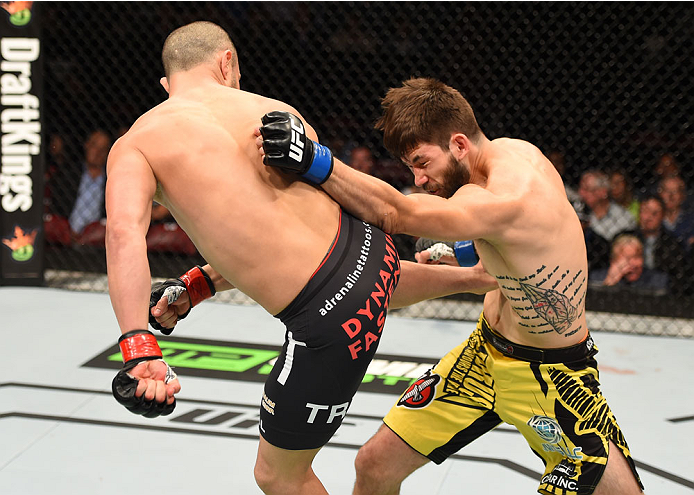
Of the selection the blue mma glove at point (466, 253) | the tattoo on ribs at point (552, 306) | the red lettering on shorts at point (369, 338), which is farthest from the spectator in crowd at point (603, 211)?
the red lettering on shorts at point (369, 338)

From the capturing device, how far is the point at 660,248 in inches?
176

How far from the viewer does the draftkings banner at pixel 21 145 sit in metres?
4.62

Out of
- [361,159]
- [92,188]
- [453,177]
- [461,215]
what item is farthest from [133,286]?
[92,188]

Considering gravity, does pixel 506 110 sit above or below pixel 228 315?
above

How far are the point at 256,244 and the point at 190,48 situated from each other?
19.3 inches

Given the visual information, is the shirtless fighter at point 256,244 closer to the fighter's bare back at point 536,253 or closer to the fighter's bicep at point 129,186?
the fighter's bicep at point 129,186

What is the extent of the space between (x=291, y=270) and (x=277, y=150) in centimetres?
26

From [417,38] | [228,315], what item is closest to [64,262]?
[228,315]

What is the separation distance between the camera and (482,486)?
2.57 metres

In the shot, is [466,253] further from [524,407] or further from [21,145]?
[21,145]

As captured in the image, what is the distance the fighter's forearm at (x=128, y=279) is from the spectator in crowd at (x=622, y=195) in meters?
3.60

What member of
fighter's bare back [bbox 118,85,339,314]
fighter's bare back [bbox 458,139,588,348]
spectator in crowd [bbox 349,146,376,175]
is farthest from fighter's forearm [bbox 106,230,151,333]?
spectator in crowd [bbox 349,146,376,175]

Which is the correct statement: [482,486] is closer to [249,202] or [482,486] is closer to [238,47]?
[249,202]

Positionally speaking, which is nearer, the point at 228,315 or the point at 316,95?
the point at 228,315
